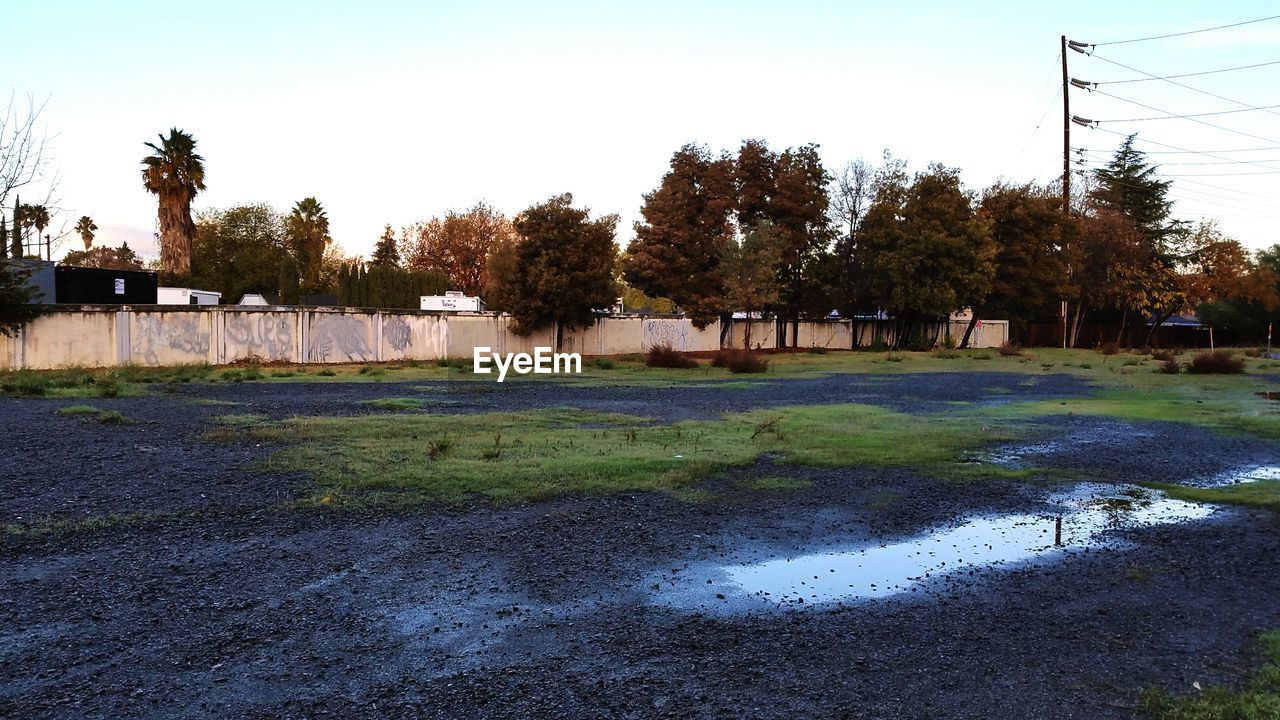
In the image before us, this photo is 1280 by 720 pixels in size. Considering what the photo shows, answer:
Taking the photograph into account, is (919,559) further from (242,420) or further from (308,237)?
(308,237)

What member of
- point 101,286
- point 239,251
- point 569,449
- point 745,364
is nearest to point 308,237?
point 239,251

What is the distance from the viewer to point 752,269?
43031mm

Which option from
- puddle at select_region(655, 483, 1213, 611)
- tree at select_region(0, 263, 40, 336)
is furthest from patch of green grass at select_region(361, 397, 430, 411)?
tree at select_region(0, 263, 40, 336)

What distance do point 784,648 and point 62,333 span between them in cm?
3043

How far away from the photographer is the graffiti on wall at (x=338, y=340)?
33.3 m

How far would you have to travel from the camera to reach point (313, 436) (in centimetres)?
1141

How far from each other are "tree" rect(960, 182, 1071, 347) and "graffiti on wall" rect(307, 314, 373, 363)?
1428 inches

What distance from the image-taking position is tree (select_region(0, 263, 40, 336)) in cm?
2484

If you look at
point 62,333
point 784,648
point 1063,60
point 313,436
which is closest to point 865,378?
point 313,436

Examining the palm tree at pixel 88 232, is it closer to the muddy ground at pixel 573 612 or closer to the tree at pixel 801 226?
the tree at pixel 801 226

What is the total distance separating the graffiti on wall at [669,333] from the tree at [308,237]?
40095mm

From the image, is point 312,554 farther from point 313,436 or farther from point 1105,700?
point 313,436

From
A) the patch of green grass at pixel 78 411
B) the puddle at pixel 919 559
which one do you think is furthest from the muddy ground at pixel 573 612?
the patch of green grass at pixel 78 411

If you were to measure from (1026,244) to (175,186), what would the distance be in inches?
2000
